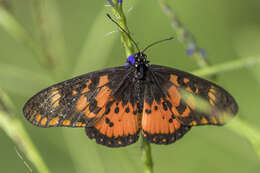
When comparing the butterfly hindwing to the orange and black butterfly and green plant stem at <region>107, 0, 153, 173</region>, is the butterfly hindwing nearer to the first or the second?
the orange and black butterfly

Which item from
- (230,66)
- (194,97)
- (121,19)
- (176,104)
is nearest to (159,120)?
(176,104)

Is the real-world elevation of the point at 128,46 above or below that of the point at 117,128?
above

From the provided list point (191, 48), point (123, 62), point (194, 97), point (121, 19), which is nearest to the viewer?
point (121, 19)

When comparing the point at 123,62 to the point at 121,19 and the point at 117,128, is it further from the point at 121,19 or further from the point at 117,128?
the point at 121,19

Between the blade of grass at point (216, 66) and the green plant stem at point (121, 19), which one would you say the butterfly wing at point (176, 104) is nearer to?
the blade of grass at point (216, 66)

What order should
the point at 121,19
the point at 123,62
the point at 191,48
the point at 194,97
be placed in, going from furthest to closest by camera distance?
the point at 123,62
the point at 191,48
the point at 194,97
the point at 121,19

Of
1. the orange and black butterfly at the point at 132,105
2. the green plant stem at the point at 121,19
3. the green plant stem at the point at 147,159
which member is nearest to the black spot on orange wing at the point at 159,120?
the orange and black butterfly at the point at 132,105

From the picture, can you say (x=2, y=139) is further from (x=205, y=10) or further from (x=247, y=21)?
(x=247, y=21)

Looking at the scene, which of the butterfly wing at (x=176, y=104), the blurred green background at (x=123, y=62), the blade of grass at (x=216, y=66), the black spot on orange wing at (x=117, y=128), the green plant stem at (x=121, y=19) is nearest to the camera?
the green plant stem at (x=121, y=19)

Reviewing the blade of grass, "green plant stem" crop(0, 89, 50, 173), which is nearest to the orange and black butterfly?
the blade of grass
